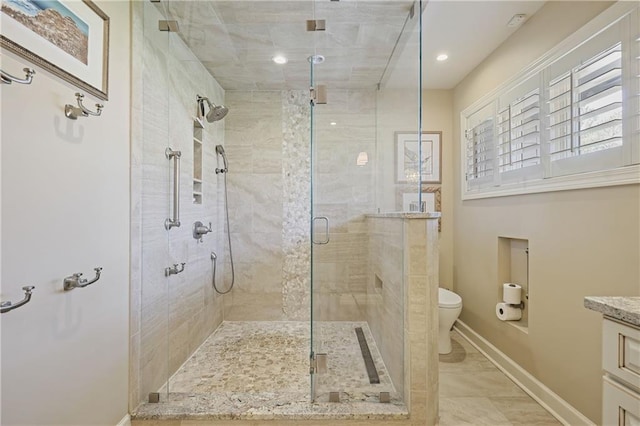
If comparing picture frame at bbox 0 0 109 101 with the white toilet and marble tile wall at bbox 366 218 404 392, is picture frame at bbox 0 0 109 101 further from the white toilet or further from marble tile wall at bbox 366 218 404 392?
the white toilet

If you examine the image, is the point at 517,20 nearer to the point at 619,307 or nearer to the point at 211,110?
the point at 619,307

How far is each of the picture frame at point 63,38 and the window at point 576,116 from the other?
2.53 meters

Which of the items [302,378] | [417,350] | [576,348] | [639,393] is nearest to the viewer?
[639,393]

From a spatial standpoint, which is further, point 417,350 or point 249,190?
point 249,190

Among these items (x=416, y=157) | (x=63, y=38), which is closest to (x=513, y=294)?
(x=416, y=157)

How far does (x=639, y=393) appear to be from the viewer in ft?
2.57

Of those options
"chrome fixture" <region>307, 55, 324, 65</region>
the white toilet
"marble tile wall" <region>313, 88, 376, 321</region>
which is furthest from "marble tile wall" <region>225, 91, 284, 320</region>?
the white toilet

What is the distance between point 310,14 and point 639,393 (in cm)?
241

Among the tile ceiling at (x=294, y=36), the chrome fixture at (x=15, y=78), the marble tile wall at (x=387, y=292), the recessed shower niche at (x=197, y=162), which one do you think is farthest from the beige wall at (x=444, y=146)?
the chrome fixture at (x=15, y=78)

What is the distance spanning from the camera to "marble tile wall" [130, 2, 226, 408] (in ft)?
5.69

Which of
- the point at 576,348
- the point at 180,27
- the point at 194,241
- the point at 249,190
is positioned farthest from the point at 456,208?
the point at 180,27

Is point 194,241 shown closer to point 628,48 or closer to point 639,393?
point 639,393

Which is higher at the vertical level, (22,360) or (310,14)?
(310,14)

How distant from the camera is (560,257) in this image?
6.36 feet
